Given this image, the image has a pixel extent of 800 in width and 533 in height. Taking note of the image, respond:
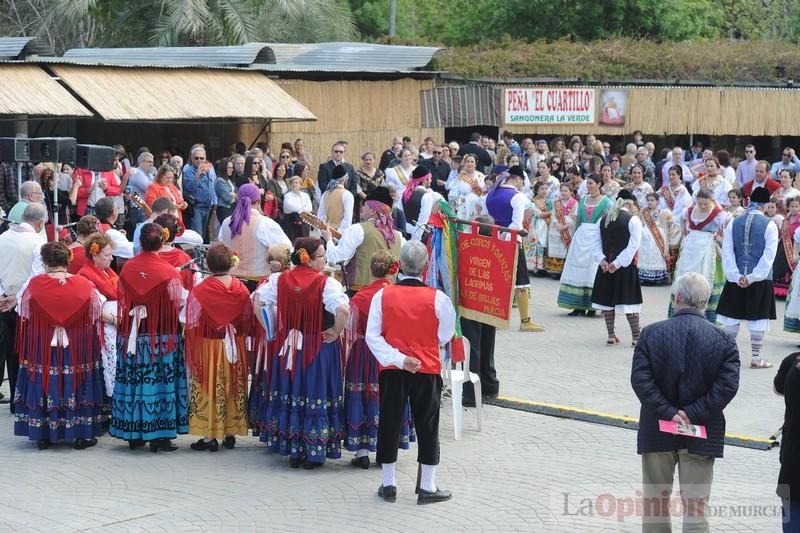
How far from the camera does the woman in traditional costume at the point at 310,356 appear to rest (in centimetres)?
895

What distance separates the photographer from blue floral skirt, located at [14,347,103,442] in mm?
9453

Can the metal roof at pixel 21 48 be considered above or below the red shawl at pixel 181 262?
above

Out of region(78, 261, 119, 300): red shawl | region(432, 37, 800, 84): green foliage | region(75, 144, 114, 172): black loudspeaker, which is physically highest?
region(432, 37, 800, 84): green foliage

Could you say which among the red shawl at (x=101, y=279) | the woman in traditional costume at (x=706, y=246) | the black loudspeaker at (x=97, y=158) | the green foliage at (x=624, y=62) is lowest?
the woman in traditional costume at (x=706, y=246)

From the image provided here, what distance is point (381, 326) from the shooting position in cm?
815

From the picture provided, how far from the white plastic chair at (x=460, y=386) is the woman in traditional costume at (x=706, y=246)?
4676mm

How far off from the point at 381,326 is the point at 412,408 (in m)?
0.59

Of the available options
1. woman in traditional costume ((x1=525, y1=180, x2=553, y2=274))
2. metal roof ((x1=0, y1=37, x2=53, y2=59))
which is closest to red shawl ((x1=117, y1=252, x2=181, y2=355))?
woman in traditional costume ((x1=525, y1=180, x2=553, y2=274))

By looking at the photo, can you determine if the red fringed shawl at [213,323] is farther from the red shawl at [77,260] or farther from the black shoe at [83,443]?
the red shawl at [77,260]

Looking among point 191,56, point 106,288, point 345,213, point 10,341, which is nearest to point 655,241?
point 345,213

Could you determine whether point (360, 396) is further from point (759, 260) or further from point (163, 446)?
point (759, 260)

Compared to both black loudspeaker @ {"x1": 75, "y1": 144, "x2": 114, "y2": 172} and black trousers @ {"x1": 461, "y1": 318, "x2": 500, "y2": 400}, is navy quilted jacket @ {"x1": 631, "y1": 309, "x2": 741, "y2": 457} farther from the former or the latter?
black loudspeaker @ {"x1": 75, "y1": 144, "x2": 114, "y2": 172}

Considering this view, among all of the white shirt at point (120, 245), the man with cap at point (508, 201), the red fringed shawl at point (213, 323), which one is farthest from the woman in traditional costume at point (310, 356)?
the man with cap at point (508, 201)

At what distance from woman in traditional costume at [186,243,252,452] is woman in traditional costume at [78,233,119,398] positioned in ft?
2.20
